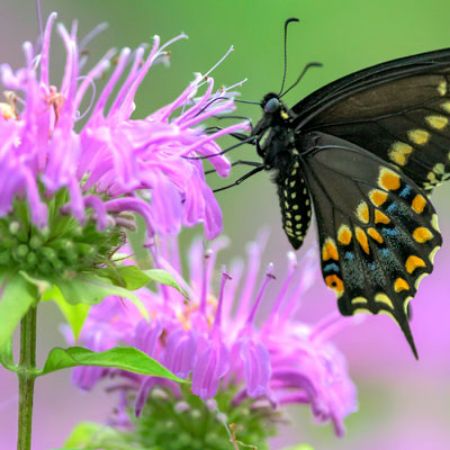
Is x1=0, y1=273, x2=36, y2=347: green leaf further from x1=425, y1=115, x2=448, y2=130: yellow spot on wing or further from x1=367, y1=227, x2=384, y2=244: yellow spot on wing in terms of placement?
x1=425, y1=115, x2=448, y2=130: yellow spot on wing

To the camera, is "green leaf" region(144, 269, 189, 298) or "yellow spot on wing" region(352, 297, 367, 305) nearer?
"green leaf" region(144, 269, 189, 298)

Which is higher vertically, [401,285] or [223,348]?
[401,285]

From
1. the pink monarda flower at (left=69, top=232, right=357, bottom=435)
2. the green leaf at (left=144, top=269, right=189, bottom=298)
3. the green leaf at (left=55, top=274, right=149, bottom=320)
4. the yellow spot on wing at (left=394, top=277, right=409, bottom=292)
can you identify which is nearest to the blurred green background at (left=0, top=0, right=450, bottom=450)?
the pink monarda flower at (left=69, top=232, right=357, bottom=435)

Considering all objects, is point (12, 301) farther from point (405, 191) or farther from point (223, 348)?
point (405, 191)

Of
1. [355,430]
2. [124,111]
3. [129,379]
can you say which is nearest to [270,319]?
[129,379]

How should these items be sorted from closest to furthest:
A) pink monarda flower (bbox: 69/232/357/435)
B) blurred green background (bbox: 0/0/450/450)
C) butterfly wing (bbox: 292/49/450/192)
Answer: pink monarda flower (bbox: 69/232/357/435) → butterfly wing (bbox: 292/49/450/192) → blurred green background (bbox: 0/0/450/450)

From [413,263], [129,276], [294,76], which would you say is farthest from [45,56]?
[294,76]

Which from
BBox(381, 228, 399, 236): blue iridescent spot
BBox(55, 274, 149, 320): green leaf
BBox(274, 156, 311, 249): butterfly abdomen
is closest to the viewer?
BBox(55, 274, 149, 320): green leaf
